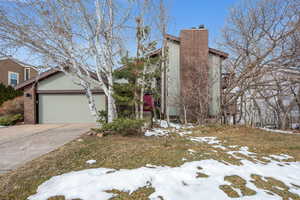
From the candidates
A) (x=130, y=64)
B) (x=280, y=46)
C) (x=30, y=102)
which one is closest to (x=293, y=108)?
(x=280, y=46)

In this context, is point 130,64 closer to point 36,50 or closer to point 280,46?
point 36,50

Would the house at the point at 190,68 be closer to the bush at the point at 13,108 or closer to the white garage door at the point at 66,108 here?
the white garage door at the point at 66,108

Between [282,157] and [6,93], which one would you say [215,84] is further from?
[6,93]

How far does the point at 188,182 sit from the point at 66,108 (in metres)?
9.02

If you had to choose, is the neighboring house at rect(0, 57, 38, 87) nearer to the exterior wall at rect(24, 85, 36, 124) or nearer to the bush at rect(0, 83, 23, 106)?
the bush at rect(0, 83, 23, 106)

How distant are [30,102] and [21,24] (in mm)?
5498

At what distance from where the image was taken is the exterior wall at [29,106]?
8.80m

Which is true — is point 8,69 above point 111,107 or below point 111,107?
above

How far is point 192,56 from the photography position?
345 inches

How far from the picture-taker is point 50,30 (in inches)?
201

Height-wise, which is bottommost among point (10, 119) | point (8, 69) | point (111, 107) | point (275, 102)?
point (10, 119)

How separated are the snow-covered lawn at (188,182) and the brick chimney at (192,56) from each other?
18.9 ft

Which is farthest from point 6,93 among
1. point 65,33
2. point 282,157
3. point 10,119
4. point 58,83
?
point 282,157

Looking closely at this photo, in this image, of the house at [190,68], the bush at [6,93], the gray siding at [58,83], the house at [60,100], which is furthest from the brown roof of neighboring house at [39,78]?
the house at [190,68]
